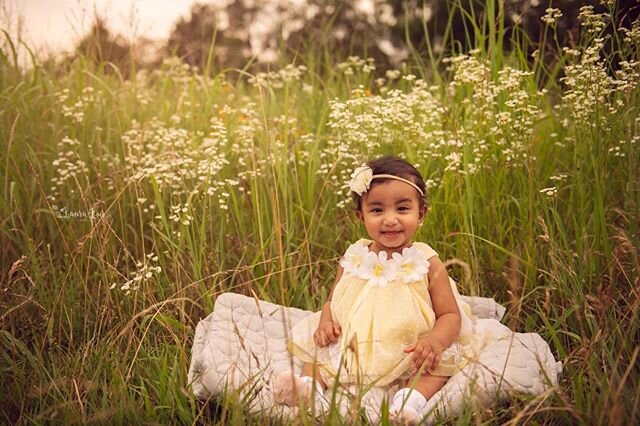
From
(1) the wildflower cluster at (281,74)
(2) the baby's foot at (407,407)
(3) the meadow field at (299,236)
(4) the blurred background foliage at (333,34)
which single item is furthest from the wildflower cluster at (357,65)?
(2) the baby's foot at (407,407)

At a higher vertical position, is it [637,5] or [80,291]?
[637,5]

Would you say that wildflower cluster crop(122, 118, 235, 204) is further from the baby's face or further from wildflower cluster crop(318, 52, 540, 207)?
the baby's face

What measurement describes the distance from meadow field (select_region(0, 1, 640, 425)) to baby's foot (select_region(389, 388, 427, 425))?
0.13 meters

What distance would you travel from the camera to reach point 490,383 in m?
2.29

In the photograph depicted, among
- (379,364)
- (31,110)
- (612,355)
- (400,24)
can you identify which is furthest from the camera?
(400,24)

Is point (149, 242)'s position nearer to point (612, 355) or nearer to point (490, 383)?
point (490, 383)

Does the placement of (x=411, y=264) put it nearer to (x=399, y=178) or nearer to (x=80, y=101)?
(x=399, y=178)

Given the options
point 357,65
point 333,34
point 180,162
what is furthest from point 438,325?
point 333,34

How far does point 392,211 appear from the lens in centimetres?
254

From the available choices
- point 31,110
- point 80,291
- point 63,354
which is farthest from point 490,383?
point 31,110

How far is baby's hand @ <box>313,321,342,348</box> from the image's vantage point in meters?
2.60

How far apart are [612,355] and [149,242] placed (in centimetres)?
228

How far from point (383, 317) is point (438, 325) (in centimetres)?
20

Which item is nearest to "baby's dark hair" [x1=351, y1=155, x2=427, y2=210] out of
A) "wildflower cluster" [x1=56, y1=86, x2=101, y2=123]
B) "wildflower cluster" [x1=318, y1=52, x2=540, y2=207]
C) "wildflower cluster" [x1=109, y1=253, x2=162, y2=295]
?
"wildflower cluster" [x1=318, y1=52, x2=540, y2=207]
